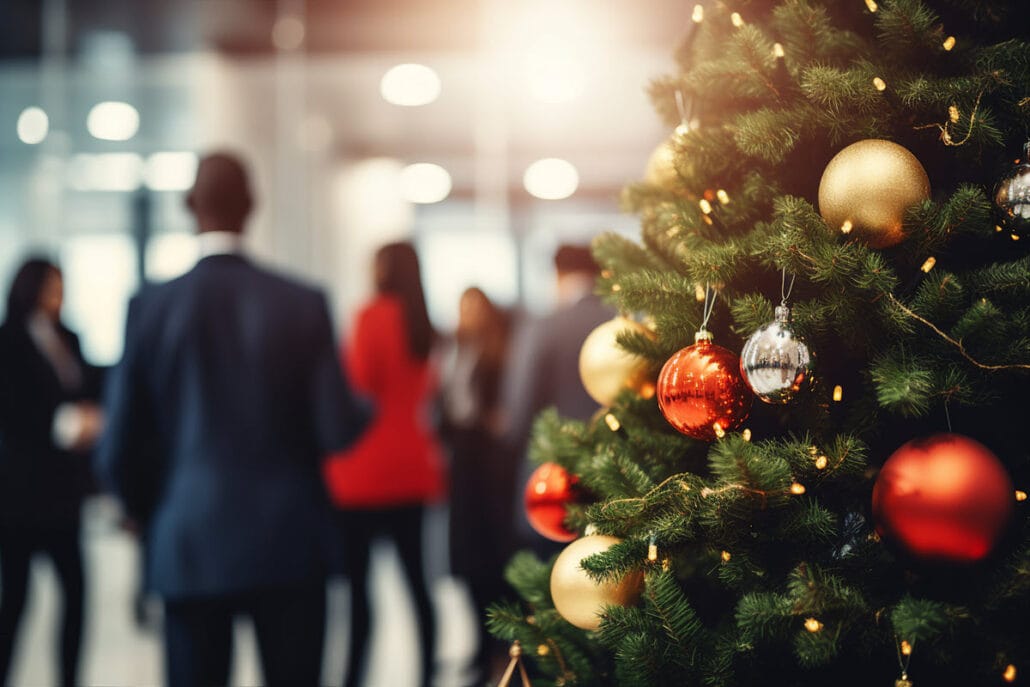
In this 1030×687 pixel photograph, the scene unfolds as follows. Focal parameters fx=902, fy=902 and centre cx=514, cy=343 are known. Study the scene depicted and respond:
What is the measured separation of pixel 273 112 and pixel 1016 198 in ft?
19.2

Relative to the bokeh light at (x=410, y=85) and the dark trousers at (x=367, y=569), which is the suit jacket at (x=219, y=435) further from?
the bokeh light at (x=410, y=85)

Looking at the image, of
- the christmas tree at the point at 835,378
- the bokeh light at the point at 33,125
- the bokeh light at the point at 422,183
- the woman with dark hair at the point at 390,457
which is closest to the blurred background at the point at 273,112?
the bokeh light at the point at 33,125

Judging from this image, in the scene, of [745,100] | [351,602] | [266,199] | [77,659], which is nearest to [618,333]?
[745,100]

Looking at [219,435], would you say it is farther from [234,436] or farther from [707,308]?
[707,308]

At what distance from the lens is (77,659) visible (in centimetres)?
317

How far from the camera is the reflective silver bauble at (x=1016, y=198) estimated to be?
3.28ft

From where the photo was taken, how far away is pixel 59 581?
124 inches

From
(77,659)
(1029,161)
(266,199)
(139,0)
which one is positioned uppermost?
(139,0)

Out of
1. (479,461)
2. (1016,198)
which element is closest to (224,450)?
(1016,198)

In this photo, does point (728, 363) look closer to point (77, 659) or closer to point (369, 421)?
point (369, 421)

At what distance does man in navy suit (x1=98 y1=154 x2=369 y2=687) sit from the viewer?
6.05 ft

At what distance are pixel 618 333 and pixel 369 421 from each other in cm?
99

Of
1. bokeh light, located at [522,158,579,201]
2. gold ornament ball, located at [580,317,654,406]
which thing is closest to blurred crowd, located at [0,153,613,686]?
gold ornament ball, located at [580,317,654,406]

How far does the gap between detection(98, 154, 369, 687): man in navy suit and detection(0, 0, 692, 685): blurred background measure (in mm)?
2977
